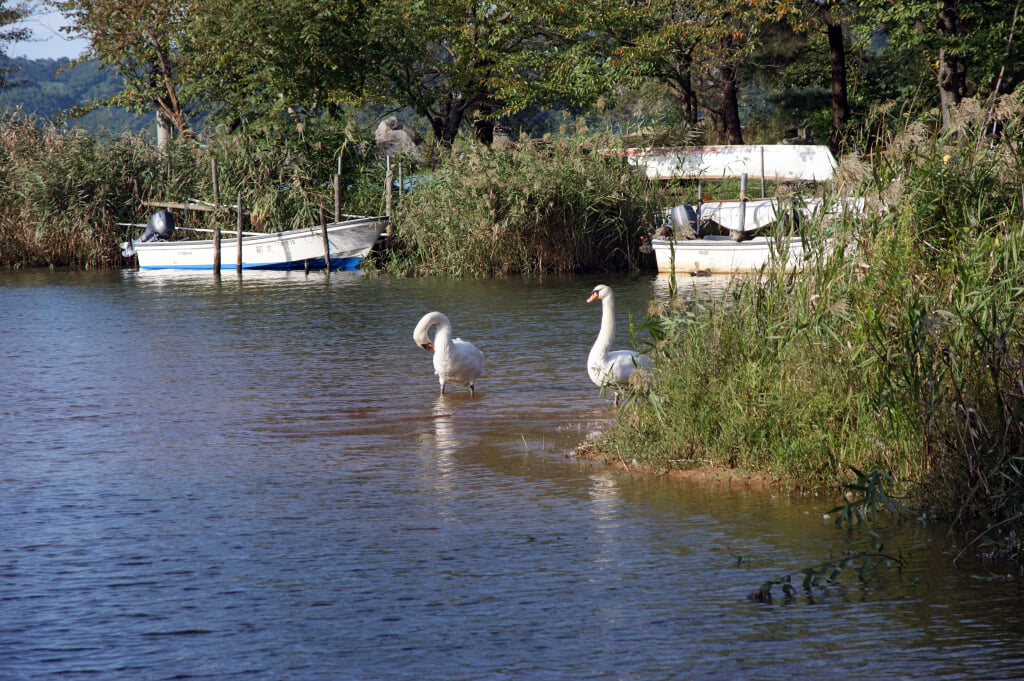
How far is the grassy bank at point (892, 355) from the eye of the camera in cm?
706

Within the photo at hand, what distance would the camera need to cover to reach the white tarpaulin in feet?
96.2

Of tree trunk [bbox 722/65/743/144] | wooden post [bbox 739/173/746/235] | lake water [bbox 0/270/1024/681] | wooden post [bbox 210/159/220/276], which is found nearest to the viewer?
lake water [bbox 0/270/1024/681]

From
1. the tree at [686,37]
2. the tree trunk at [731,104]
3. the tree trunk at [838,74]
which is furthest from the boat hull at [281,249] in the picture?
the tree trunk at [838,74]

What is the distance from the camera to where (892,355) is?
294 inches

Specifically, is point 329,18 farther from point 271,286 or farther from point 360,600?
point 360,600

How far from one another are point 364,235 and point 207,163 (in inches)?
253

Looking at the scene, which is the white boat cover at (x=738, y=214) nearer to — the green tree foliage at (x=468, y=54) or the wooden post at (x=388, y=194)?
the wooden post at (x=388, y=194)

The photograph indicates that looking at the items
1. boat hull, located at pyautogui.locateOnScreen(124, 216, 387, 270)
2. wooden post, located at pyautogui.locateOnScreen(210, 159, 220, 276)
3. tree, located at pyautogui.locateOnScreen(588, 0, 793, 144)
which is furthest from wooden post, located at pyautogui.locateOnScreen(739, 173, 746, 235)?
wooden post, located at pyautogui.locateOnScreen(210, 159, 220, 276)

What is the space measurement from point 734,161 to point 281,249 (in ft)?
42.1

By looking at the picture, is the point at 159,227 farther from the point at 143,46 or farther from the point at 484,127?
the point at 484,127

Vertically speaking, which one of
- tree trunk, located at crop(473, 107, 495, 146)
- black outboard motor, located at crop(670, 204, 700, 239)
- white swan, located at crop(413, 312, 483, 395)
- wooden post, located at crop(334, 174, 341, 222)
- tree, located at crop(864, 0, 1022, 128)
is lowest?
white swan, located at crop(413, 312, 483, 395)

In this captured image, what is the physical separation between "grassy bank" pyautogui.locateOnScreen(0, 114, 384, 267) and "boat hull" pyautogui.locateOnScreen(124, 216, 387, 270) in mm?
1062

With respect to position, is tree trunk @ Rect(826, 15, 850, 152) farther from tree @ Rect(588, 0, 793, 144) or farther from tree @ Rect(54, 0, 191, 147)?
tree @ Rect(54, 0, 191, 147)

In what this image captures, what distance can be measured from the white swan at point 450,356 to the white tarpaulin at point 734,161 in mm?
17053
